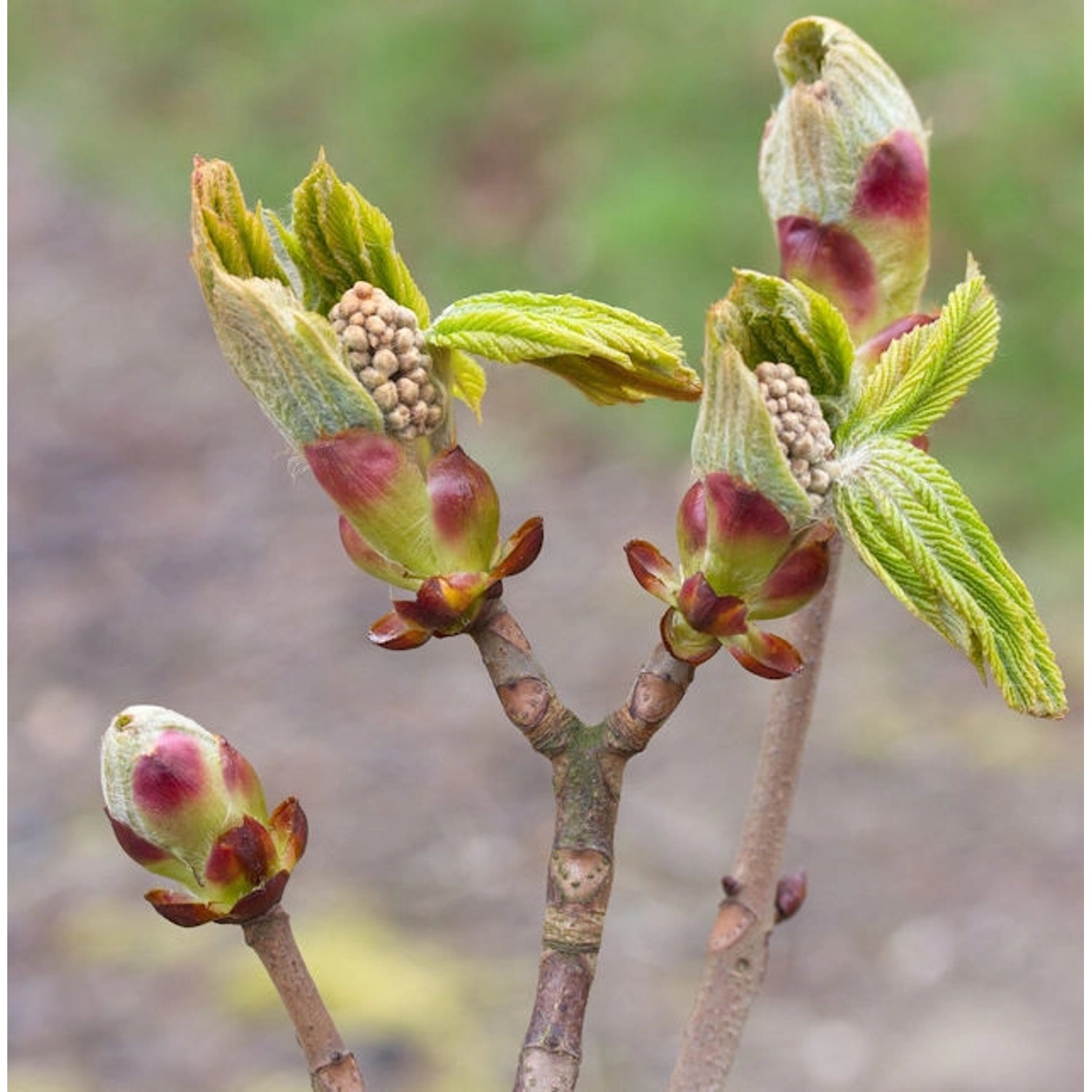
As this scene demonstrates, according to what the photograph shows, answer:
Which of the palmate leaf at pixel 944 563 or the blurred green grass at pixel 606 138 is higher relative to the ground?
the blurred green grass at pixel 606 138

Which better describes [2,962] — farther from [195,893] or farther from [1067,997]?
[1067,997]

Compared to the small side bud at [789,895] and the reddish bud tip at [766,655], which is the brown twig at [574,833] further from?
the small side bud at [789,895]

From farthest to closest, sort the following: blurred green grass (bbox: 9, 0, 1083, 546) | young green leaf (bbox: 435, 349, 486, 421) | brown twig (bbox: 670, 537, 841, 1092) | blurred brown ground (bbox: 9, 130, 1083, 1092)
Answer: blurred green grass (bbox: 9, 0, 1083, 546)
blurred brown ground (bbox: 9, 130, 1083, 1092)
brown twig (bbox: 670, 537, 841, 1092)
young green leaf (bbox: 435, 349, 486, 421)

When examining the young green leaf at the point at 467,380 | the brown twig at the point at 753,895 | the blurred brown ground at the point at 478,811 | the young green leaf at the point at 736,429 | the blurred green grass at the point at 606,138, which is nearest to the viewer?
the young green leaf at the point at 736,429

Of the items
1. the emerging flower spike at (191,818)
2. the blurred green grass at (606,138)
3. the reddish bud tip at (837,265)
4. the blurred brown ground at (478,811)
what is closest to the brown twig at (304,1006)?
the emerging flower spike at (191,818)

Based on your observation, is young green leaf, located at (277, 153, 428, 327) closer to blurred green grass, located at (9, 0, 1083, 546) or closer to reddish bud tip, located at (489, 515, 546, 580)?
reddish bud tip, located at (489, 515, 546, 580)

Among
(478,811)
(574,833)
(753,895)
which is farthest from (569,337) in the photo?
(478,811)

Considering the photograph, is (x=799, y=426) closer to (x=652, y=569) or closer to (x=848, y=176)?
(x=652, y=569)

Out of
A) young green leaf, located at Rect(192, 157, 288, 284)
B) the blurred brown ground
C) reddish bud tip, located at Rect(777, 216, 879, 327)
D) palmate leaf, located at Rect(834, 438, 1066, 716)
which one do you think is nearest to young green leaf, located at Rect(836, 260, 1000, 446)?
palmate leaf, located at Rect(834, 438, 1066, 716)
